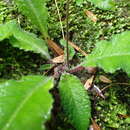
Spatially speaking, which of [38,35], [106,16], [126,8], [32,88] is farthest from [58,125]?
[126,8]

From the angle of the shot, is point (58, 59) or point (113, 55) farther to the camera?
point (58, 59)

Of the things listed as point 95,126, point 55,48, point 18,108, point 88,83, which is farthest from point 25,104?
point 55,48

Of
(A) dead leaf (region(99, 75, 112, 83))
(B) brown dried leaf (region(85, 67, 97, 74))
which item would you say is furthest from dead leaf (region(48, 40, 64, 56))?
(A) dead leaf (region(99, 75, 112, 83))

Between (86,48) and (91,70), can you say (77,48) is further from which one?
(91,70)

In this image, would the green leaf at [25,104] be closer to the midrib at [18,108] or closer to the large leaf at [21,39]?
the midrib at [18,108]

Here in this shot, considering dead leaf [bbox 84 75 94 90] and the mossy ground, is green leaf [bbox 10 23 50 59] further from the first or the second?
dead leaf [bbox 84 75 94 90]

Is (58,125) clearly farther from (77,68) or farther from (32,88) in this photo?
(77,68)
